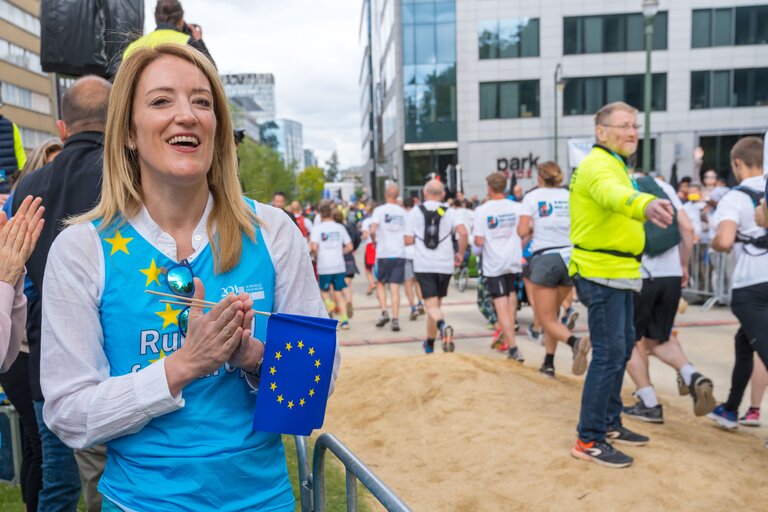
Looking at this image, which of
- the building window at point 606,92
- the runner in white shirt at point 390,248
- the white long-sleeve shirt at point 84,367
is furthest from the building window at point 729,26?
the white long-sleeve shirt at point 84,367

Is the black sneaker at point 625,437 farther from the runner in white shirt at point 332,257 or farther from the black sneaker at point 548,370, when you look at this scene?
the runner in white shirt at point 332,257

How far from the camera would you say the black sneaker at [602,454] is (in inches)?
177

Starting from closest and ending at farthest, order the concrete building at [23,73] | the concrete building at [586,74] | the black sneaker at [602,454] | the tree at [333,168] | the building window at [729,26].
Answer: the black sneaker at [602,454] → the building window at [729,26] → the concrete building at [586,74] → the concrete building at [23,73] → the tree at [333,168]

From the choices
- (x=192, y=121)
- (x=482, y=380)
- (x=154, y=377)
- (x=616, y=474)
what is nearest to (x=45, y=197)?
(x=192, y=121)

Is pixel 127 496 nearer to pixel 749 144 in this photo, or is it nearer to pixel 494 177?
pixel 749 144

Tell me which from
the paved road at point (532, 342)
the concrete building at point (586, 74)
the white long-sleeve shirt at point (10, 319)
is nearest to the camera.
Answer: the white long-sleeve shirt at point (10, 319)

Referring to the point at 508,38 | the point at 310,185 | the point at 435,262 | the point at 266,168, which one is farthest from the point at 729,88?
the point at 310,185

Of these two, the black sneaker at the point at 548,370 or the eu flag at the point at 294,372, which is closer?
the eu flag at the point at 294,372

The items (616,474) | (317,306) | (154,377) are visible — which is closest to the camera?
(154,377)

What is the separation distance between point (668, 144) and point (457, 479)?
3691 centimetres

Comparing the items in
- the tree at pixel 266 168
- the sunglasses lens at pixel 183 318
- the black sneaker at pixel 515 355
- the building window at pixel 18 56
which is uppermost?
the building window at pixel 18 56

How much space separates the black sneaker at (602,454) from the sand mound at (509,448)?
5 cm

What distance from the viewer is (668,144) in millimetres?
37469

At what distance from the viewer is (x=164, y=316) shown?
172 cm
